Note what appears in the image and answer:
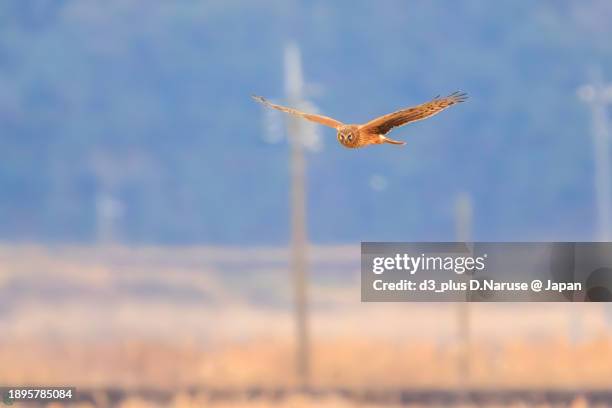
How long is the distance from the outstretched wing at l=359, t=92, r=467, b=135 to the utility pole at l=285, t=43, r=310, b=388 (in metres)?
13.3

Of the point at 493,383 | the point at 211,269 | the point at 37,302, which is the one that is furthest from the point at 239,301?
the point at 493,383

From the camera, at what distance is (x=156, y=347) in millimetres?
26281

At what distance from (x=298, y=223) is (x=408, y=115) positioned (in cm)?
1449

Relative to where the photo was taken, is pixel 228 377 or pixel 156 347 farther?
pixel 156 347

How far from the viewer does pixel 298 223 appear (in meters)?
21.9

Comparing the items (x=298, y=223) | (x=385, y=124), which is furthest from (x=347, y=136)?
(x=298, y=223)

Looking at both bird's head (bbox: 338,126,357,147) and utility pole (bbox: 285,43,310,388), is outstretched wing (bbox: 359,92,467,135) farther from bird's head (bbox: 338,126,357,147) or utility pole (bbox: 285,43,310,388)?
utility pole (bbox: 285,43,310,388)

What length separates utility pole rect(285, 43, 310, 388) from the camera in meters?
21.1

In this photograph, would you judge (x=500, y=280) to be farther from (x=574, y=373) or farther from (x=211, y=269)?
(x=211, y=269)

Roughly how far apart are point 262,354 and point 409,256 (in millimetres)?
14193

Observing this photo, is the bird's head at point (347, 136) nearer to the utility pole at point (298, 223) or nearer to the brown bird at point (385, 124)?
the brown bird at point (385, 124)

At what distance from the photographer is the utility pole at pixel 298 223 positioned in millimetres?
21109

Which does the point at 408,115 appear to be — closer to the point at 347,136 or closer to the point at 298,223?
the point at 347,136

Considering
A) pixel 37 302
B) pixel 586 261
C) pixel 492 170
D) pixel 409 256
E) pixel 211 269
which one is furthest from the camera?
pixel 492 170
